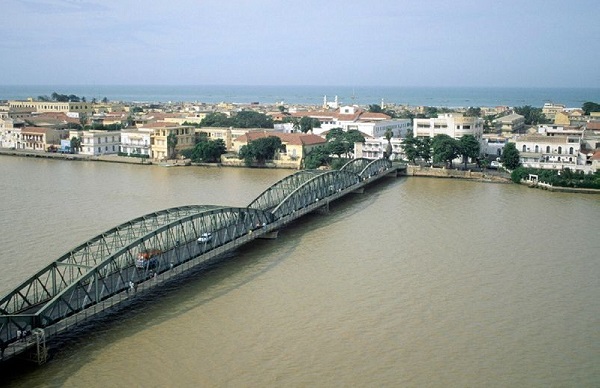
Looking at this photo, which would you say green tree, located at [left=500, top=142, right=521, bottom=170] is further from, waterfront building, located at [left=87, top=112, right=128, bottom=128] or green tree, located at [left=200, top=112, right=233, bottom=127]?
waterfront building, located at [left=87, top=112, right=128, bottom=128]

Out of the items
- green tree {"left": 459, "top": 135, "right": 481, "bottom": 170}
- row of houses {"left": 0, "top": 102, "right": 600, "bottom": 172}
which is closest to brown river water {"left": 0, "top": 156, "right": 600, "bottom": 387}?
green tree {"left": 459, "top": 135, "right": 481, "bottom": 170}

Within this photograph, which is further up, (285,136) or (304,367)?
(285,136)

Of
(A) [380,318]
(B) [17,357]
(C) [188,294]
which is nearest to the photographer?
(B) [17,357]

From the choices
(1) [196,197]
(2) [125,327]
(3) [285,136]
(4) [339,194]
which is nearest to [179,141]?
(3) [285,136]

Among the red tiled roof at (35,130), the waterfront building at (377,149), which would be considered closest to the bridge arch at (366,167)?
the waterfront building at (377,149)

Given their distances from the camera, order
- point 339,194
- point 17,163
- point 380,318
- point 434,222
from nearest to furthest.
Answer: point 380,318 < point 434,222 < point 339,194 < point 17,163

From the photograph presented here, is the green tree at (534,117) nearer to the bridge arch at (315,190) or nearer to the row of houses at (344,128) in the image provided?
the row of houses at (344,128)

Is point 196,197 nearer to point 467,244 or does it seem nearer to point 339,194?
point 339,194
